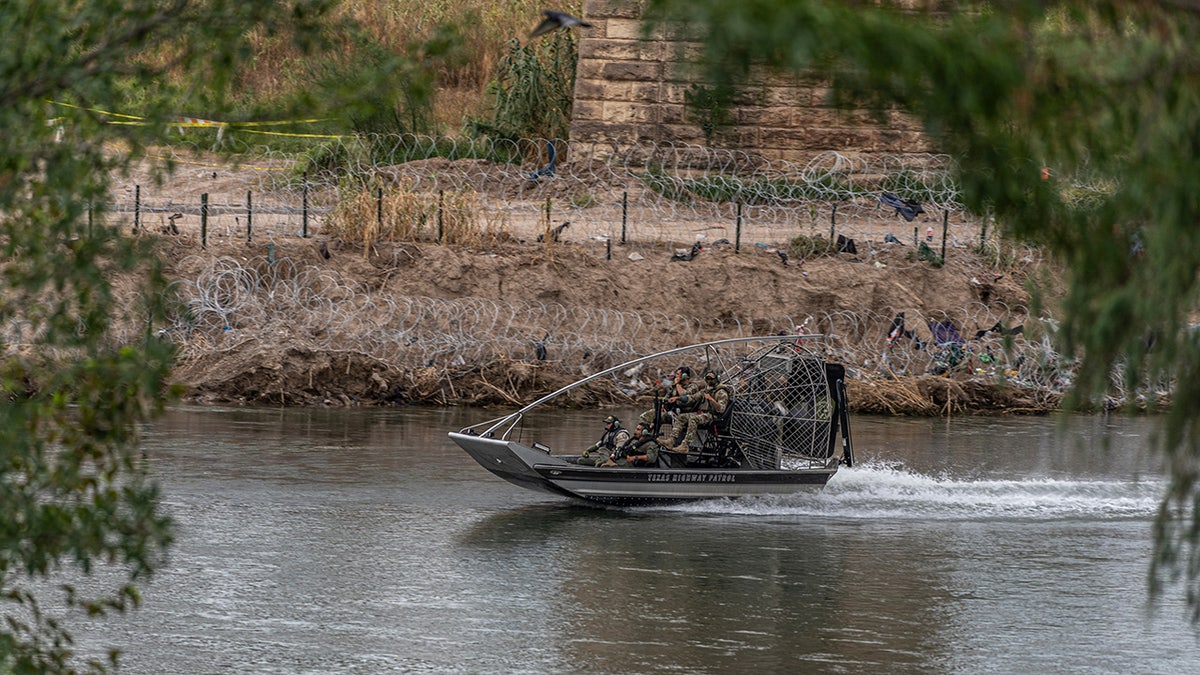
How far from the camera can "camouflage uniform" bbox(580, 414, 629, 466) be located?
1858 cm

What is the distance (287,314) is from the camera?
28.2 m

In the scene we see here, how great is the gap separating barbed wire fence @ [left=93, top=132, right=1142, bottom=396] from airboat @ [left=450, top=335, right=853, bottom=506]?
6799 millimetres

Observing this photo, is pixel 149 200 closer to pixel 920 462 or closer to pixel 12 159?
pixel 920 462

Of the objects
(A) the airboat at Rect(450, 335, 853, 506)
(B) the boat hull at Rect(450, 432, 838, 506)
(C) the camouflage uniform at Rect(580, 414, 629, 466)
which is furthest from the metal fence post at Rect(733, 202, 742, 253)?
(C) the camouflage uniform at Rect(580, 414, 629, 466)

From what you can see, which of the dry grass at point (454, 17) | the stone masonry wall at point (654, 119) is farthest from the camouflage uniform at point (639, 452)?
the dry grass at point (454, 17)

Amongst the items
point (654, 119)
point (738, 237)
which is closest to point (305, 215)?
point (654, 119)

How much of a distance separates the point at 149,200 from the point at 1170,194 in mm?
30054

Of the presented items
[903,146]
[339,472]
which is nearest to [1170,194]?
[339,472]

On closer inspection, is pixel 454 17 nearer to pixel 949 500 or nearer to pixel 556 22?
pixel 949 500

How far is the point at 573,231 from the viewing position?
31859mm

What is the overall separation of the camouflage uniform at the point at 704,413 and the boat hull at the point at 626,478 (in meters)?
0.41

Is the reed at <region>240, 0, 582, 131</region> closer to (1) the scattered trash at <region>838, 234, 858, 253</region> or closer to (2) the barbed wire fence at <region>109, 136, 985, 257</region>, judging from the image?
(2) the barbed wire fence at <region>109, 136, 985, 257</region>

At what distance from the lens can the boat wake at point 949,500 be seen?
19.4 metres

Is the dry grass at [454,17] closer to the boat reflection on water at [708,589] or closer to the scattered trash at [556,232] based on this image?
the scattered trash at [556,232]
